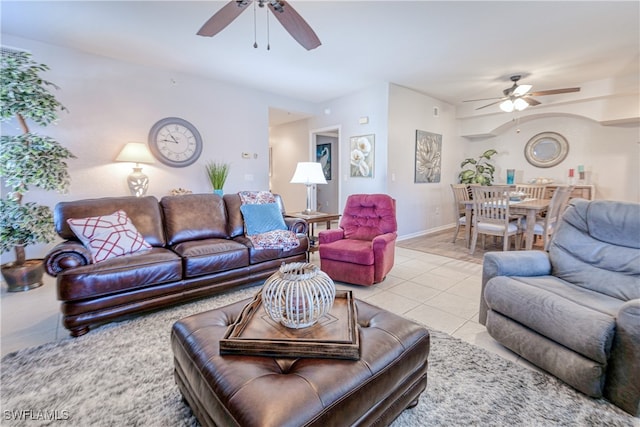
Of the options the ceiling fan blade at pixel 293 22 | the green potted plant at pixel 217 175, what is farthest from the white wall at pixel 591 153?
the green potted plant at pixel 217 175

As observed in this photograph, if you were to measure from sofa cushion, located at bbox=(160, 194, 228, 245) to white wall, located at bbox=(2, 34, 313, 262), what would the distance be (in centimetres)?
133

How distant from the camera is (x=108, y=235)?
234 centimetres

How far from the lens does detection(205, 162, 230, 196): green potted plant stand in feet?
14.4

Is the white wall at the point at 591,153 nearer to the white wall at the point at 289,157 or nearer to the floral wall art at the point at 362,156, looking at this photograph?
the floral wall art at the point at 362,156

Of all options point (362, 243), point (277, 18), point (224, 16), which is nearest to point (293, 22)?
point (277, 18)

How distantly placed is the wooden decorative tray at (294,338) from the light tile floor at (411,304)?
1.23 meters

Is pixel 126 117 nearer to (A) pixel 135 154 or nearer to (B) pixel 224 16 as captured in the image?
(A) pixel 135 154

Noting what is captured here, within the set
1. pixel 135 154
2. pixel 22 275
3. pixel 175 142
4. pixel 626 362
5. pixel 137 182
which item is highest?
pixel 175 142

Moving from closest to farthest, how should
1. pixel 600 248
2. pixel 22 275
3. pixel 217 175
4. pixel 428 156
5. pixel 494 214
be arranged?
pixel 600 248 < pixel 22 275 < pixel 494 214 < pixel 217 175 < pixel 428 156

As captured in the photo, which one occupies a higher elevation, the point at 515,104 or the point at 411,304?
the point at 515,104

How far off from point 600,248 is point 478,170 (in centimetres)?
471

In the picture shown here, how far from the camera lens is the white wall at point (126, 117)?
336cm

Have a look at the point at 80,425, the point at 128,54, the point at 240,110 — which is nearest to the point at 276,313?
the point at 80,425

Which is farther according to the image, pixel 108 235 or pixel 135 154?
pixel 135 154
